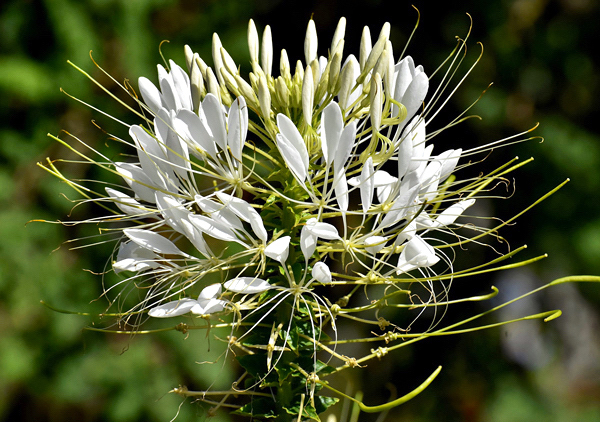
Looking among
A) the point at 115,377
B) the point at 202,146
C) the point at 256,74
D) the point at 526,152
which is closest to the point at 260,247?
the point at 202,146

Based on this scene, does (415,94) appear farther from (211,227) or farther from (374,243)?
(211,227)

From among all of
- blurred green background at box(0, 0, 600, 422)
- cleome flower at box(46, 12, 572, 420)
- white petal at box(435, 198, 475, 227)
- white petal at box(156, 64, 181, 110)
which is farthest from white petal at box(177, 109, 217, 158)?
blurred green background at box(0, 0, 600, 422)

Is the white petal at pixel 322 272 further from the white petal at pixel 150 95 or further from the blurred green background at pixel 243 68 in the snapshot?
the blurred green background at pixel 243 68

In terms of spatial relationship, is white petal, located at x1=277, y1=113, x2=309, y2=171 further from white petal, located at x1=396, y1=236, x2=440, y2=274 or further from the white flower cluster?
white petal, located at x1=396, y1=236, x2=440, y2=274

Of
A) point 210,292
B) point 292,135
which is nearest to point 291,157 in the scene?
point 292,135

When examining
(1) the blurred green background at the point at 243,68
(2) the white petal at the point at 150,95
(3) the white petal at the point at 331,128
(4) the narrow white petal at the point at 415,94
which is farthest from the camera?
(1) the blurred green background at the point at 243,68

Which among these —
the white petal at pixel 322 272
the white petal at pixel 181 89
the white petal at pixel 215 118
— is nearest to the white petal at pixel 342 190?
the white petal at pixel 322 272
